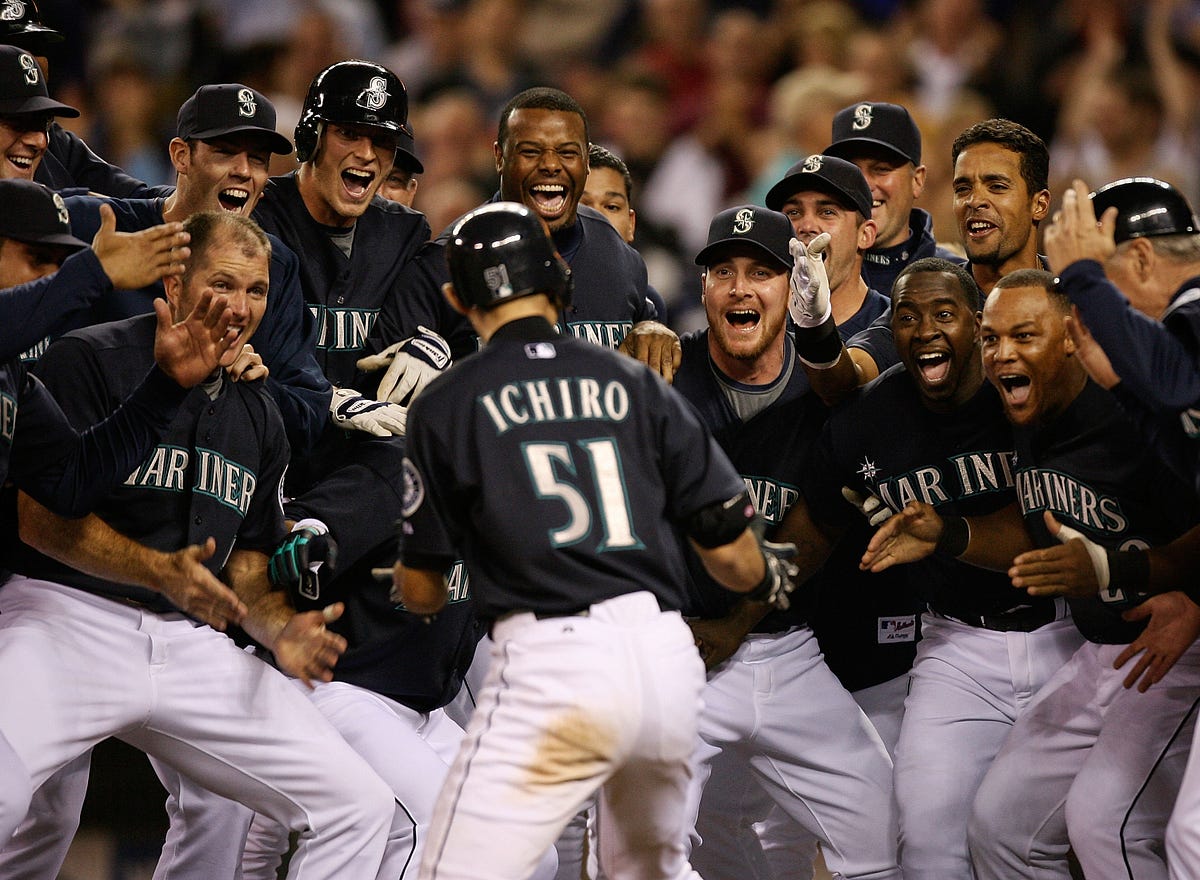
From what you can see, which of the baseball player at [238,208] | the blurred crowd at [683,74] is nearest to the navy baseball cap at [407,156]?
the baseball player at [238,208]

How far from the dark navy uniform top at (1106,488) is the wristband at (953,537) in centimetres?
24

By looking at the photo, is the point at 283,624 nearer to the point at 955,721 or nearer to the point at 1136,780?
the point at 955,721

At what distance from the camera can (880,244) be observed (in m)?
6.29

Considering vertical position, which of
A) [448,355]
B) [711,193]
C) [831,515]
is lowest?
[831,515]

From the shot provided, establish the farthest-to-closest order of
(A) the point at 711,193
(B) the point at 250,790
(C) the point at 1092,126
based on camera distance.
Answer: (A) the point at 711,193, (C) the point at 1092,126, (B) the point at 250,790

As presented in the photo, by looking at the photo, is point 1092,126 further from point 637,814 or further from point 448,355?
point 637,814

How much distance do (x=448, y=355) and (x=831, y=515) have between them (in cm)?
138

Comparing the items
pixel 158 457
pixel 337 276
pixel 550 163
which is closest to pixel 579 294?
pixel 550 163

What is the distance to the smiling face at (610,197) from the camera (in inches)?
255

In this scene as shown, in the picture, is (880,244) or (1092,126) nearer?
(880,244)

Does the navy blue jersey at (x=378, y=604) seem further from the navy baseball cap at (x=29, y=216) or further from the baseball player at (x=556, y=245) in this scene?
the navy baseball cap at (x=29, y=216)

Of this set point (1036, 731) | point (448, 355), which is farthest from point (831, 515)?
point (448, 355)

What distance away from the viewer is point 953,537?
14.9 feet

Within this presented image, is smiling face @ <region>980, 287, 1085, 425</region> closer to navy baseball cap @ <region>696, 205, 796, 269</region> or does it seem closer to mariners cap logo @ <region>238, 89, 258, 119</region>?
navy baseball cap @ <region>696, 205, 796, 269</region>
